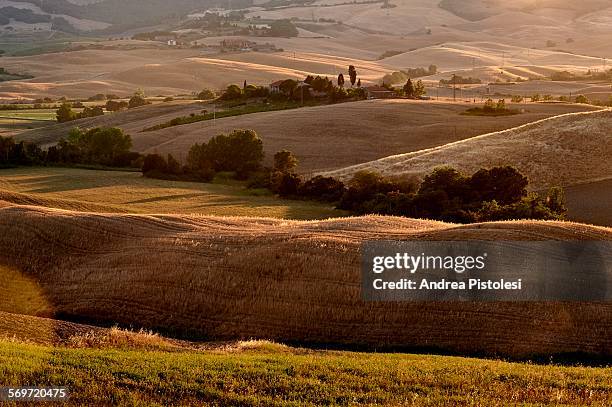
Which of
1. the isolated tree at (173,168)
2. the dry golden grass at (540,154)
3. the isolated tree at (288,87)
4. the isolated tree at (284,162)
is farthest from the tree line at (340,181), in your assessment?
the isolated tree at (288,87)

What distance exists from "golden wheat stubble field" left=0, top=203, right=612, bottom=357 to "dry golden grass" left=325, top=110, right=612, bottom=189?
4337 cm

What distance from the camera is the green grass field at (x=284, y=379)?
1925 cm

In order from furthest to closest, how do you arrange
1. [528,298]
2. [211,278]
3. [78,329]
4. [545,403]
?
[211,278] < [528,298] < [78,329] < [545,403]

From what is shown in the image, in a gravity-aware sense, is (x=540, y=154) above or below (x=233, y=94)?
below

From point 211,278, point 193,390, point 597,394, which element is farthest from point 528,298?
point 193,390

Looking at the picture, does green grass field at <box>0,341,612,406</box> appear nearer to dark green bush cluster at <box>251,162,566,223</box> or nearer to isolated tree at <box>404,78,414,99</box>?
dark green bush cluster at <box>251,162,566,223</box>

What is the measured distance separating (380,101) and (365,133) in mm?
31378

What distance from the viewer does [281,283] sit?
33.8 metres

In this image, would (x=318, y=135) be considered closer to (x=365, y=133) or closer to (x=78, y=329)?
(x=365, y=133)

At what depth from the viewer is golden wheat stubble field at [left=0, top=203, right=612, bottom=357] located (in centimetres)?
2934

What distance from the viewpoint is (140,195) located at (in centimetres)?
8181

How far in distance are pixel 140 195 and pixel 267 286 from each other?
167 feet

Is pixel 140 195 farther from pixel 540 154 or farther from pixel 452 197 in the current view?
pixel 540 154

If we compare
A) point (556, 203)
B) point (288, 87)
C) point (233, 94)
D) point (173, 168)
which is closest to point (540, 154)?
point (556, 203)
